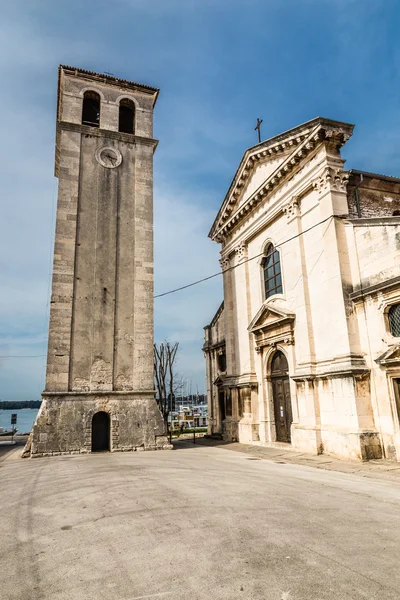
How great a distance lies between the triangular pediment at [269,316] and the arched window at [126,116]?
11.7 m

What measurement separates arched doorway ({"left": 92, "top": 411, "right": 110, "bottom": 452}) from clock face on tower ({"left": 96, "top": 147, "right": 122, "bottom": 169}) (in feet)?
37.9

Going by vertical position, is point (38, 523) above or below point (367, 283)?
below

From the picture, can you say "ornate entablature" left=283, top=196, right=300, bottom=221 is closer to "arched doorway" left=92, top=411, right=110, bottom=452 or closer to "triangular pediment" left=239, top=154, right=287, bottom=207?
"triangular pediment" left=239, top=154, right=287, bottom=207

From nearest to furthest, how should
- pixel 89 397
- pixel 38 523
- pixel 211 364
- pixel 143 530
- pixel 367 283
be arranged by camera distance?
pixel 143 530, pixel 38 523, pixel 367 283, pixel 89 397, pixel 211 364

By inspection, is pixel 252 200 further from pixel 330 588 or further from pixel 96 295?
pixel 330 588

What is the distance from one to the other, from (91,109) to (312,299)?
50.6 ft

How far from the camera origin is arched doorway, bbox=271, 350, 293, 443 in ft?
57.4

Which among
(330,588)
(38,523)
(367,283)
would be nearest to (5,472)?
(38,523)

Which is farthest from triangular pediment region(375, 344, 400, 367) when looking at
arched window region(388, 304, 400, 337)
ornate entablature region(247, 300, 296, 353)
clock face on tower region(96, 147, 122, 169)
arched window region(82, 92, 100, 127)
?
arched window region(82, 92, 100, 127)

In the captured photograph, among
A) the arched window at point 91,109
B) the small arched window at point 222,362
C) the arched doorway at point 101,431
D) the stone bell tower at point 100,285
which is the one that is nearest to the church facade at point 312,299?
the small arched window at point 222,362

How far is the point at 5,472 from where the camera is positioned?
11.6m

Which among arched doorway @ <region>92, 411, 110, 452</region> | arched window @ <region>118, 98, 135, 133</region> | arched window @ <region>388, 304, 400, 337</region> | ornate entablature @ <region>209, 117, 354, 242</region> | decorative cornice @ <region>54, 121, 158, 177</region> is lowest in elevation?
arched doorway @ <region>92, 411, 110, 452</region>

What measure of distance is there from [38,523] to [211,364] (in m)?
21.7

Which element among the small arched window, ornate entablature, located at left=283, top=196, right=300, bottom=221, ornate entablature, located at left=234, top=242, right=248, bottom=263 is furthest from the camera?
the small arched window
